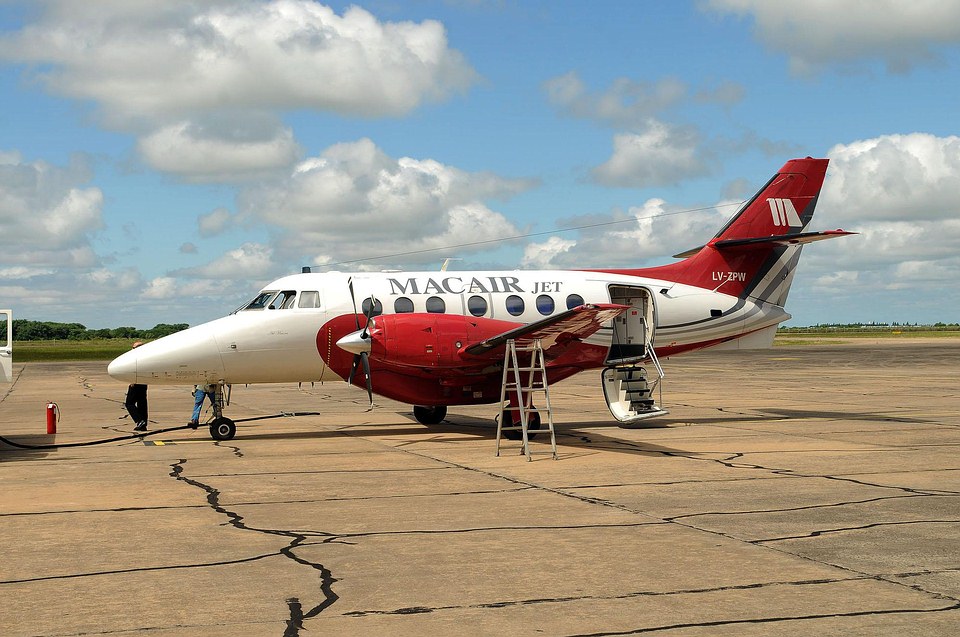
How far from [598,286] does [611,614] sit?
1496 centimetres

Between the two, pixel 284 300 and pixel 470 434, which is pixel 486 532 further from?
pixel 284 300

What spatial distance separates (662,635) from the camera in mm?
6180

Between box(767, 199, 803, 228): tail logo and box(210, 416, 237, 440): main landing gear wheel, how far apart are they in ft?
43.7

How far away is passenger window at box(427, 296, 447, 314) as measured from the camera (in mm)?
19906

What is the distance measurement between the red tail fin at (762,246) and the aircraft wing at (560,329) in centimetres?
485

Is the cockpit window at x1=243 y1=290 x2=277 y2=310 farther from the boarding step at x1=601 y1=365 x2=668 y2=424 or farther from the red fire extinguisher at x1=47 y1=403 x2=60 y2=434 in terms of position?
the boarding step at x1=601 y1=365 x2=668 y2=424

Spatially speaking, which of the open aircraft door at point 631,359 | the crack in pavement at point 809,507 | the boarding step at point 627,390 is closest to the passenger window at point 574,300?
the open aircraft door at point 631,359

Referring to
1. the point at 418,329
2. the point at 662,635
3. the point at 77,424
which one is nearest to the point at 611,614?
the point at 662,635

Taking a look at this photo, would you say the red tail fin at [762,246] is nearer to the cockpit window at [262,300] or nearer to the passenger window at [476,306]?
the passenger window at [476,306]

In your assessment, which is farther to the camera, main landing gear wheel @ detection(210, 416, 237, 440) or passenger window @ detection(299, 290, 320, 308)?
passenger window @ detection(299, 290, 320, 308)

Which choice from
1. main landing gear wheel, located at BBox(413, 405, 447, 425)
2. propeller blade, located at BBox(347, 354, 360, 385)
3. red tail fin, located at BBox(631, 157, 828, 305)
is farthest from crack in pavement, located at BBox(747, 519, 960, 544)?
red tail fin, located at BBox(631, 157, 828, 305)

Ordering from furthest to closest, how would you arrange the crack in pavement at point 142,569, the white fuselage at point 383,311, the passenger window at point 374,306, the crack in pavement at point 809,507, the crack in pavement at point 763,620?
the passenger window at point 374,306
the white fuselage at point 383,311
the crack in pavement at point 809,507
the crack in pavement at point 142,569
the crack in pavement at point 763,620

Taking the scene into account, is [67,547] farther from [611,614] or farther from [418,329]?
[418,329]

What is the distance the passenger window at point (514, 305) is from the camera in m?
20.4
